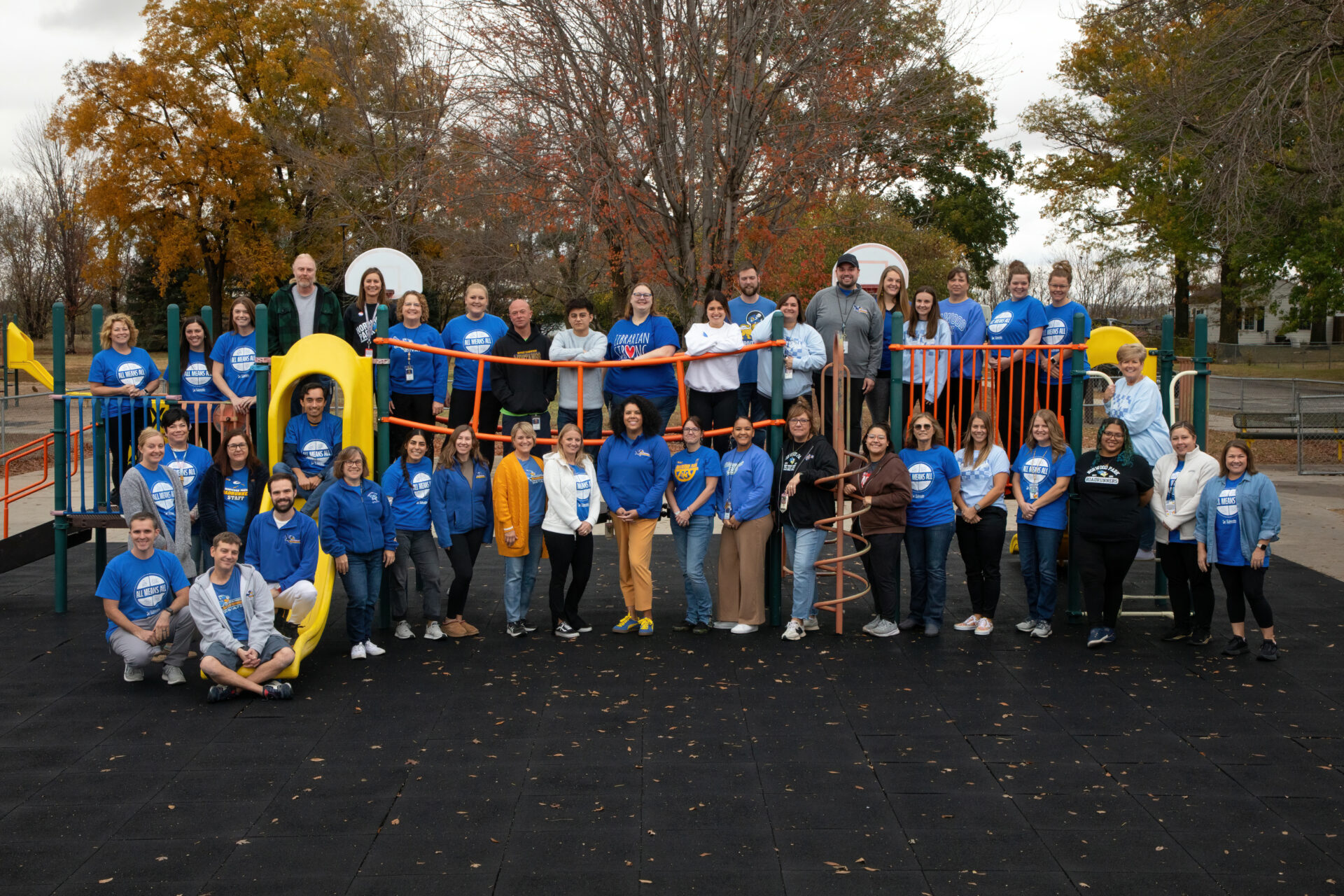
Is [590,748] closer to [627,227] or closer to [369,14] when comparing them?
[627,227]

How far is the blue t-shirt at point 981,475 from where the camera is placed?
834 cm

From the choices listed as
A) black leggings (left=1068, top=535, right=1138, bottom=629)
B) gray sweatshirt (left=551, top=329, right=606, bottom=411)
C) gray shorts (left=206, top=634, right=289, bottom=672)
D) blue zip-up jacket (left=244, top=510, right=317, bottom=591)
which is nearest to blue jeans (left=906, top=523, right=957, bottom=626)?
black leggings (left=1068, top=535, right=1138, bottom=629)

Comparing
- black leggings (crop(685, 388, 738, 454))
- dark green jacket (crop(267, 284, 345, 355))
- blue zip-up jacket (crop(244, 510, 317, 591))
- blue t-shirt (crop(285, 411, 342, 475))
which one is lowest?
blue zip-up jacket (crop(244, 510, 317, 591))

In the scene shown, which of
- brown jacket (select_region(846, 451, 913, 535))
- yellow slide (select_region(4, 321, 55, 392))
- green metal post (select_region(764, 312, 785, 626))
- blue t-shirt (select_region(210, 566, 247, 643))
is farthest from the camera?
yellow slide (select_region(4, 321, 55, 392))

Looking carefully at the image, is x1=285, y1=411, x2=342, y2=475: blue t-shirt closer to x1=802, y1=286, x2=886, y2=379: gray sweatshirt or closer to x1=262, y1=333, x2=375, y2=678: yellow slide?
x1=262, y1=333, x2=375, y2=678: yellow slide

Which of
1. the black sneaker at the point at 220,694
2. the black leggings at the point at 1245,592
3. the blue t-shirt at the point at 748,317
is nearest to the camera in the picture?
the black sneaker at the point at 220,694

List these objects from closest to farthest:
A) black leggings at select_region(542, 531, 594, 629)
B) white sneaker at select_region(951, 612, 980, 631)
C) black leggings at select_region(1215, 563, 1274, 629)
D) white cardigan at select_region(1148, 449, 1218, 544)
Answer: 1. black leggings at select_region(1215, 563, 1274, 629)
2. white cardigan at select_region(1148, 449, 1218, 544)
3. black leggings at select_region(542, 531, 594, 629)
4. white sneaker at select_region(951, 612, 980, 631)

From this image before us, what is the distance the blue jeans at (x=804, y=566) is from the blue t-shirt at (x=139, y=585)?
4.28 meters

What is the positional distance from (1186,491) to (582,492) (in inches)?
171

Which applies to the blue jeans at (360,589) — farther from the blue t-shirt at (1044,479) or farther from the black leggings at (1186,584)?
the black leggings at (1186,584)

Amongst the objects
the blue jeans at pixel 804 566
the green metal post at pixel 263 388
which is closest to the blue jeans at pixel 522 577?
the blue jeans at pixel 804 566

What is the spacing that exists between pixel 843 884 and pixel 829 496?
416 centimetres

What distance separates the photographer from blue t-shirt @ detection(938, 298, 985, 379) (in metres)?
9.05

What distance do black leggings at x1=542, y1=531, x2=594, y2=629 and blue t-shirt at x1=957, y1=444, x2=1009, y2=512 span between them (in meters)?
2.84
